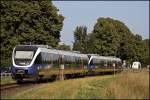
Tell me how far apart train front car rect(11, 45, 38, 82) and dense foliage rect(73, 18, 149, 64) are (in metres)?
67.2

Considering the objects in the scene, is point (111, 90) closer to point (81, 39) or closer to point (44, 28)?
point (44, 28)

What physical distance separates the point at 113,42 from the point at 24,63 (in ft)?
231

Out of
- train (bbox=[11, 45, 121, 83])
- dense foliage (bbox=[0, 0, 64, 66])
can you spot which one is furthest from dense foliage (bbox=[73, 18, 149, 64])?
A: train (bbox=[11, 45, 121, 83])

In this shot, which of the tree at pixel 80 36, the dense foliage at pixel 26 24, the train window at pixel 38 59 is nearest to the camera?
the train window at pixel 38 59

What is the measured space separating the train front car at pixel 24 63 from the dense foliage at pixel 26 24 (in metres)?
23.2

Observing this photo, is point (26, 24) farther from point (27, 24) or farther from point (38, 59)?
point (38, 59)

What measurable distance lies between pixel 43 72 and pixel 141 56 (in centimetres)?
10136

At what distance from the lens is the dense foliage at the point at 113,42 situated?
110312 mm

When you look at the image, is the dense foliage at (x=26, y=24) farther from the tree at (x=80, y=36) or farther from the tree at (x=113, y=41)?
the tree at (x=80, y=36)

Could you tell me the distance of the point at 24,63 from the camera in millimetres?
41062

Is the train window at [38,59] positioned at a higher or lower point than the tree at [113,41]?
lower

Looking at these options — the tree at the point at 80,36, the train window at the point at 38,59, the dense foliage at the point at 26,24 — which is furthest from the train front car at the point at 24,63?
the tree at the point at 80,36

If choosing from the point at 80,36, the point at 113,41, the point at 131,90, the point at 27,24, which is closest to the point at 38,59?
the point at 131,90

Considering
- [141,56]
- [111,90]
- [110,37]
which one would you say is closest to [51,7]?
[110,37]
